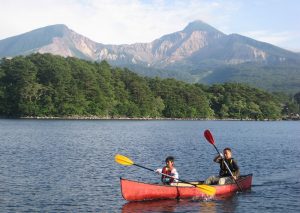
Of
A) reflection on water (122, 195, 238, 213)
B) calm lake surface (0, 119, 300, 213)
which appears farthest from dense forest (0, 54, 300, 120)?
reflection on water (122, 195, 238, 213)

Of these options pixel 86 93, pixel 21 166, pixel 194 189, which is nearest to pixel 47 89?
pixel 86 93

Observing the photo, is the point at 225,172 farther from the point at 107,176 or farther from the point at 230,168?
the point at 107,176

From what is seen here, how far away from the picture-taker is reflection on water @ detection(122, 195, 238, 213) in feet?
79.3

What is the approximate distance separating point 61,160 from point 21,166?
565cm

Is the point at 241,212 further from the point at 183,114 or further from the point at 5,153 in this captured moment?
the point at 183,114

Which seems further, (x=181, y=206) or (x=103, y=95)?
(x=103, y=95)

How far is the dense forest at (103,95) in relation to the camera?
14838 cm

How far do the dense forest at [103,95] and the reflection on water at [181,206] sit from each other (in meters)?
127

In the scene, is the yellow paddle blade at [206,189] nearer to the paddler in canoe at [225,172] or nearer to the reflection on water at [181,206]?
the reflection on water at [181,206]

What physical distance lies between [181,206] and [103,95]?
139 metres

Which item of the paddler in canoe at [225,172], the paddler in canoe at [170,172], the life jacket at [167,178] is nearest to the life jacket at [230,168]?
the paddler in canoe at [225,172]

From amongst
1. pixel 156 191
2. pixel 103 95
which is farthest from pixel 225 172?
pixel 103 95

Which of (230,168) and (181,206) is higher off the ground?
(230,168)

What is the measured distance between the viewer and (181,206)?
24.9 meters
